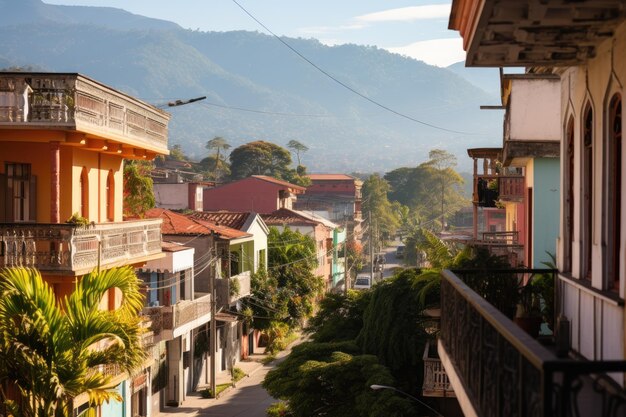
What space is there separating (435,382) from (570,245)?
1677 cm

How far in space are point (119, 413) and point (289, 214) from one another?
52053 millimetres

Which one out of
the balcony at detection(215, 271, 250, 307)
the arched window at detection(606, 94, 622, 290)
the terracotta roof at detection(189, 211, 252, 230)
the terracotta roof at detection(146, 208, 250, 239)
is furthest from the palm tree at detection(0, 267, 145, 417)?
the terracotta roof at detection(189, 211, 252, 230)

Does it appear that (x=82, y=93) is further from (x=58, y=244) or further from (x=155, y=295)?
(x=155, y=295)

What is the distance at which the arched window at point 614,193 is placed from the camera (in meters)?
8.31

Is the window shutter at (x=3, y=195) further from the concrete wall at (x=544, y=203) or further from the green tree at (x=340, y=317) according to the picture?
the green tree at (x=340, y=317)

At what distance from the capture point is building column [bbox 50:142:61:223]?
76.8 ft

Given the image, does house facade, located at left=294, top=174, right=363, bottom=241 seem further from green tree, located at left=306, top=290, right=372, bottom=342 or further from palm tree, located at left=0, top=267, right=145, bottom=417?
palm tree, located at left=0, top=267, right=145, bottom=417

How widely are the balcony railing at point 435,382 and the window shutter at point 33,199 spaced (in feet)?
34.3

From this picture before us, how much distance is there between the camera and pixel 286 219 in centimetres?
7900

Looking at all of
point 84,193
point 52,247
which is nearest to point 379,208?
point 84,193

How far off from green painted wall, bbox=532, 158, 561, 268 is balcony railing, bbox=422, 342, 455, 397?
5.25 m

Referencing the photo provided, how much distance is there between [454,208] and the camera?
177 m

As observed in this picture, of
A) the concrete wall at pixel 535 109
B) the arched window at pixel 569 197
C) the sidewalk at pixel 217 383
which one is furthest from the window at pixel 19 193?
the sidewalk at pixel 217 383

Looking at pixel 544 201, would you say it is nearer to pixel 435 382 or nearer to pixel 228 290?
pixel 435 382
